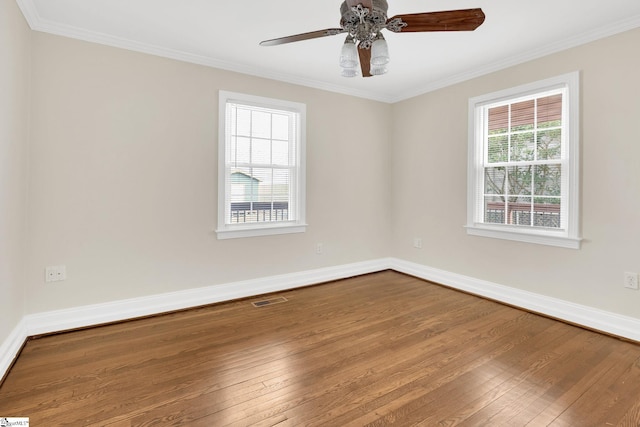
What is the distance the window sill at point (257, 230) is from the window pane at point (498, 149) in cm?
232

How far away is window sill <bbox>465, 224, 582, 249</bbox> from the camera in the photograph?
10.0 ft

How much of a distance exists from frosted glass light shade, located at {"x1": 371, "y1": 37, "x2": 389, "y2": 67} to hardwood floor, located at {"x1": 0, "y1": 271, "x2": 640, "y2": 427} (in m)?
1.97

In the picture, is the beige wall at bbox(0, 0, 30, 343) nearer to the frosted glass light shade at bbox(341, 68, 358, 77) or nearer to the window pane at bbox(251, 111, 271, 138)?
the window pane at bbox(251, 111, 271, 138)

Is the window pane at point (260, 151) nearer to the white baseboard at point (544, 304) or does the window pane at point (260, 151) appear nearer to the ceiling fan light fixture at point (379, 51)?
the ceiling fan light fixture at point (379, 51)

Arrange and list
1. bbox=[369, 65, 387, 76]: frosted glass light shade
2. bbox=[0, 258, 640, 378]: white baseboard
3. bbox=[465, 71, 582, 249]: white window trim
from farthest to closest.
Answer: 1. bbox=[465, 71, 582, 249]: white window trim
2. bbox=[0, 258, 640, 378]: white baseboard
3. bbox=[369, 65, 387, 76]: frosted glass light shade

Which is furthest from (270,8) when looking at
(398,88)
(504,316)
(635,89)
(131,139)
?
(504,316)

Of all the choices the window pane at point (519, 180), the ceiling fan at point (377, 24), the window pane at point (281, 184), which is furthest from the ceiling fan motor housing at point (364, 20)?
the window pane at point (519, 180)

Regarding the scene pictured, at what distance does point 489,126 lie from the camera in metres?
3.79

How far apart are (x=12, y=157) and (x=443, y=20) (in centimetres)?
293

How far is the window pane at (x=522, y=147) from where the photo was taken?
3410 millimetres

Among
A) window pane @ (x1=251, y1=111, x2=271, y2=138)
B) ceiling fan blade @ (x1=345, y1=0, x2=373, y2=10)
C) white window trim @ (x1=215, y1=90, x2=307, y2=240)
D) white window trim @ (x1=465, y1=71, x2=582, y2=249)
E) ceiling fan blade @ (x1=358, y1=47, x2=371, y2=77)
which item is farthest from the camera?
window pane @ (x1=251, y1=111, x2=271, y2=138)

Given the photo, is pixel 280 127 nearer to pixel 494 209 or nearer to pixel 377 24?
pixel 377 24

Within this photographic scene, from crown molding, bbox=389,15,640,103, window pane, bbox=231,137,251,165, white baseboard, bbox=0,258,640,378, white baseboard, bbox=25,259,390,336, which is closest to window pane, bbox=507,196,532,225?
white baseboard, bbox=0,258,640,378

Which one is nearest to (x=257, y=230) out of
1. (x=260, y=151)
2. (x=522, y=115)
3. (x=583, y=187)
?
(x=260, y=151)
